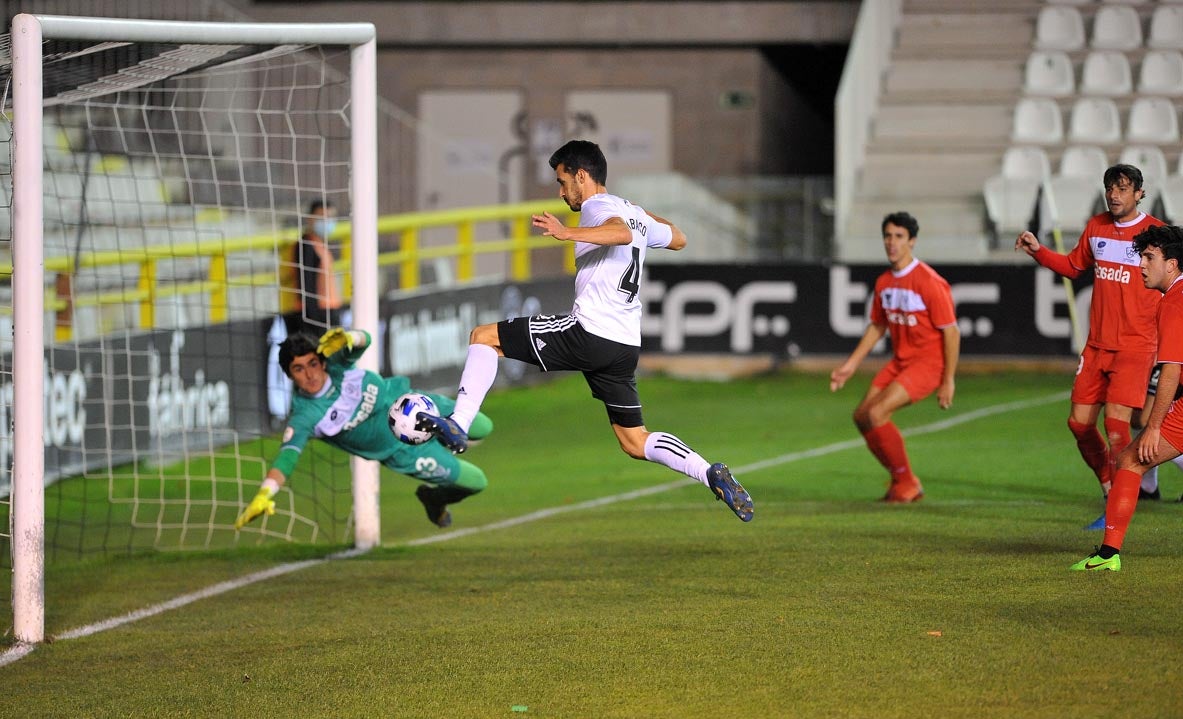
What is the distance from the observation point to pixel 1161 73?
17875mm

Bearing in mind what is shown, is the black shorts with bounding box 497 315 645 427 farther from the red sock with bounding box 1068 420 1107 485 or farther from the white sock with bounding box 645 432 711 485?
the red sock with bounding box 1068 420 1107 485

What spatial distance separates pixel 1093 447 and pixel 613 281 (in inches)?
121

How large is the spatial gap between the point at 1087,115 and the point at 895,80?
2.61 metres

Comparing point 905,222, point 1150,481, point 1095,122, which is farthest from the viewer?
point 1095,122

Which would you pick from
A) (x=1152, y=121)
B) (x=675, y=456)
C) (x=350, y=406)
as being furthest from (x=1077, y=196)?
(x=675, y=456)

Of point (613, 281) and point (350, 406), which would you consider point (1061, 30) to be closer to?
point (350, 406)

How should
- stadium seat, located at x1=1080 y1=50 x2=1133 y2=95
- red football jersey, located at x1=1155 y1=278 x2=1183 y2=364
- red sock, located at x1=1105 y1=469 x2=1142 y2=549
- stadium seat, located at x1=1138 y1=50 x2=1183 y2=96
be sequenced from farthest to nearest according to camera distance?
stadium seat, located at x1=1080 y1=50 x2=1133 y2=95
stadium seat, located at x1=1138 y1=50 x2=1183 y2=96
red sock, located at x1=1105 y1=469 x2=1142 y2=549
red football jersey, located at x1=1155 y1=278 x2=1183 y2=364

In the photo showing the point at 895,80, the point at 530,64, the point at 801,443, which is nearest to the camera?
the point at 801,443

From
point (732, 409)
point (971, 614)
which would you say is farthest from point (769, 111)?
point (971, 614)

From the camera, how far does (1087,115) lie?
717 inches

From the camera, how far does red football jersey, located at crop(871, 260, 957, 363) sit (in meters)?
9.12

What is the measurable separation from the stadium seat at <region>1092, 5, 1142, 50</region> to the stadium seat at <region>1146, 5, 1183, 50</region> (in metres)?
0.19

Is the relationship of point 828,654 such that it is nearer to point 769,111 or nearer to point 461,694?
point 461,694

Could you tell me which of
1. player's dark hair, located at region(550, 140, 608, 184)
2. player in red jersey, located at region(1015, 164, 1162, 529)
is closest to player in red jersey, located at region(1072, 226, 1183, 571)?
player in red jersey, located at region(1015, 164, 1162, 529)
